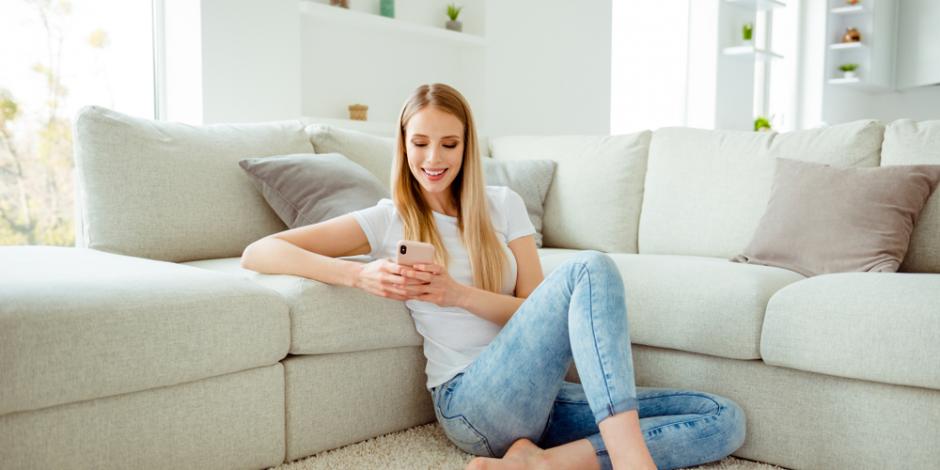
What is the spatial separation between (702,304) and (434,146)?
766mm

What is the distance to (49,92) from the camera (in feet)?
10.6

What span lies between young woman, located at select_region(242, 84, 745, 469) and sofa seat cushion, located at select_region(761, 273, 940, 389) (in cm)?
20

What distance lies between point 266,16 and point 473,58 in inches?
57.3

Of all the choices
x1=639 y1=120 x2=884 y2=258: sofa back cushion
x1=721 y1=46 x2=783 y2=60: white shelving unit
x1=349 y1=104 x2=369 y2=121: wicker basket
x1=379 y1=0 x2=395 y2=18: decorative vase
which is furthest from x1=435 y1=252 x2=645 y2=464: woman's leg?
x1=721 y1=46 x2=783 y2=60: white shelving unit

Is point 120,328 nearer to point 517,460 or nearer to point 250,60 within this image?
point 517,460

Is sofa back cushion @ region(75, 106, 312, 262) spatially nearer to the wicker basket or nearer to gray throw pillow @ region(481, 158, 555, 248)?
gray throw pillow @ region(481, 158, 555, 248)

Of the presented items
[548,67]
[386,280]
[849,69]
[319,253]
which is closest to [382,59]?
[548,67]

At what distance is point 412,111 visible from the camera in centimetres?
187

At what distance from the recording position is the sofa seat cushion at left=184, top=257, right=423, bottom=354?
1.88 metres

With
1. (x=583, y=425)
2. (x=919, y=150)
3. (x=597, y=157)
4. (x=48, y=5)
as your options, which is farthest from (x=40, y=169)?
(x=919, y=150)

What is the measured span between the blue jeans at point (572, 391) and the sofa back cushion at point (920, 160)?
0.83 metres

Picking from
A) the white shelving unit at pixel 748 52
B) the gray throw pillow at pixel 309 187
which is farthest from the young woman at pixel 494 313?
the white shelving unit at pixel 748 52

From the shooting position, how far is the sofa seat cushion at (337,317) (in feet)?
6.18

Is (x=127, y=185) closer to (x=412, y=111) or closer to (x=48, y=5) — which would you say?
(x=412, y=111)
